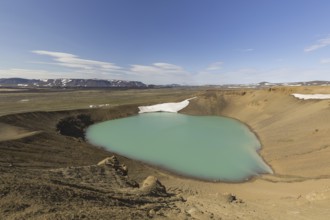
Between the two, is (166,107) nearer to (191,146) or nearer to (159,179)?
(191,146)

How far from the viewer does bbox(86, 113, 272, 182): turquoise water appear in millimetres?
24359

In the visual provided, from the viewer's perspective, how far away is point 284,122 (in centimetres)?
4034

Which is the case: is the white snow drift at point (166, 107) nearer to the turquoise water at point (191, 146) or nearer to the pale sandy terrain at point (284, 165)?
the pale sandy terrain at point (284, 165)

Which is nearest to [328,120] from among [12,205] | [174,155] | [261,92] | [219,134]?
[219,134]

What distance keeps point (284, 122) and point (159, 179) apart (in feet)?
90.3

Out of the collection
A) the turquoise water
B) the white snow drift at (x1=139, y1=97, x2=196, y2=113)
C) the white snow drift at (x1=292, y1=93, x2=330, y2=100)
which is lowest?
the turquoise water

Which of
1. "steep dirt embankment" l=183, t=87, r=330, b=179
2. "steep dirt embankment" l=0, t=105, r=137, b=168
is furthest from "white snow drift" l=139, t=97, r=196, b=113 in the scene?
"steep dirt embankment" l=0, t=105, r=137, b=168

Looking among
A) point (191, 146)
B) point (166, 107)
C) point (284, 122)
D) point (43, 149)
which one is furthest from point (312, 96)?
point (43, 149)

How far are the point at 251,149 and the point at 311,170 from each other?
372 inches

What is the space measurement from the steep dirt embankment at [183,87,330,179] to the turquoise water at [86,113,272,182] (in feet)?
6.79

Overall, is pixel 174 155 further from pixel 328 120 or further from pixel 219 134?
pixel 328 120

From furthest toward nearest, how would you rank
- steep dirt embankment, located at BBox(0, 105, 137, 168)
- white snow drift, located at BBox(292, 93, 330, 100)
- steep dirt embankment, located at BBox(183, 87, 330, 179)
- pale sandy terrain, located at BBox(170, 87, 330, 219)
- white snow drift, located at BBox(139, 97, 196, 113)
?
1. white snow drift, located at BBox(139, 97, 196, 113)
2. white snow drift, located at BBox(292, 93, 330, 100)
3. steep dirt embankment, located at BBox(183, 87, 330, 179)
4. steep dirt embankment, located at BBox(0, 105, 137, 168)
5. pale sandy terrain, located at BBox(170, 87, 330, 219)

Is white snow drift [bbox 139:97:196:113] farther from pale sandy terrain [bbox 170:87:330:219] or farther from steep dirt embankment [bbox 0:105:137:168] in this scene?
steep dirt embankment [bbox 0:105:137:168]

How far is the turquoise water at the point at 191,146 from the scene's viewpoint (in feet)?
79.9
